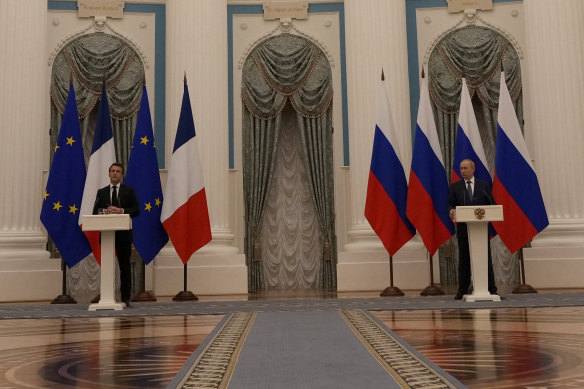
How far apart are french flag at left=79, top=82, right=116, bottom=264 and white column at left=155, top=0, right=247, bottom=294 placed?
4.78 feet

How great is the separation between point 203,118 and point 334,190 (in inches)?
89.1

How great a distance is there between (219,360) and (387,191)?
4.95m

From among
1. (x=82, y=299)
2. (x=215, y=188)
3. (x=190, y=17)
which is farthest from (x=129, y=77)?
(x=82, y=299)

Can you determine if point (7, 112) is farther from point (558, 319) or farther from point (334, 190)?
point (558, 319)

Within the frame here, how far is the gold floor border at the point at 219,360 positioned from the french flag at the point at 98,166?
3.52 m

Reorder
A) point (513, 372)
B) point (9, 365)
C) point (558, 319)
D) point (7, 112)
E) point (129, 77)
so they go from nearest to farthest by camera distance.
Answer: point (513, 372)
point (9, 365)
point (558, 319)
point (7, 112)
point (129, 77)

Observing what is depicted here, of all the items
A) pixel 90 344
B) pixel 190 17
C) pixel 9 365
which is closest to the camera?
pixel 9 365

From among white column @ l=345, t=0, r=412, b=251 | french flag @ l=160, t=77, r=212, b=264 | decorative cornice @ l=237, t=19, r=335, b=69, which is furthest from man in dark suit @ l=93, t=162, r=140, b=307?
decorative cornice @ l=237, t=19, r=335, b=69

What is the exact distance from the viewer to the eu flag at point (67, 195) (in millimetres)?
6980

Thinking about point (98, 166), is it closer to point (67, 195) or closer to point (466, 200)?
point (67, 195)

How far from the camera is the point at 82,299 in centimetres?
861

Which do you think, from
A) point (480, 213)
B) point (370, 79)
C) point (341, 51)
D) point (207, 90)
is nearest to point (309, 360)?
point (480, 213)

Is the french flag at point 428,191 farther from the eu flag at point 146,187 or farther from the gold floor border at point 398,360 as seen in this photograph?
the gold floor border at point 398,360

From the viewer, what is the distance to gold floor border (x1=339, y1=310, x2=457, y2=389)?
1932 mm
